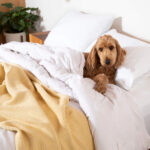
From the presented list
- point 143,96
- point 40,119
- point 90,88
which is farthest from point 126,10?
point 40,119

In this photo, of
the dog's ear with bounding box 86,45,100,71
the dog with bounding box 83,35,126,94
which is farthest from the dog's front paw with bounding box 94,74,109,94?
the dog's ear with bounding box 86,45,100,71

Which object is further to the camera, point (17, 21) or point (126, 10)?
point (17, 21)

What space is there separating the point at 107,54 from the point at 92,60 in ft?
0.40

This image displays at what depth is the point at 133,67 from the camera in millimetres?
1547

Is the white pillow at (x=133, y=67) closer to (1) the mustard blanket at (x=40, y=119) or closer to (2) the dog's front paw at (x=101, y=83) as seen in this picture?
(2) the dog's front paw at (x=101, y=83)

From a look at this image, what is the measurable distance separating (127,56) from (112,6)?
728mm

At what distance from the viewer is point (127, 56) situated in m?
1.62

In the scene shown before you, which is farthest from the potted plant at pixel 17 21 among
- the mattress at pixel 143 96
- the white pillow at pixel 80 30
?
the mattress at pixel 143 96

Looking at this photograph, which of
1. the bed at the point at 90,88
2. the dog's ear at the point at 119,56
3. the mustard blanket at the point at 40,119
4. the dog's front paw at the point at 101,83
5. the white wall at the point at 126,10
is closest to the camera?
the mustard blanket at the point at 40,119

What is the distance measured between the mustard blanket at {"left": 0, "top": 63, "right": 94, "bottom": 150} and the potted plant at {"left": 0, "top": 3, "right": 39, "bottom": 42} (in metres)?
1.94

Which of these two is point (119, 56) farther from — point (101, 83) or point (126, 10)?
point (126, 10)

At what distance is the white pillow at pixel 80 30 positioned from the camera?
2.07 m

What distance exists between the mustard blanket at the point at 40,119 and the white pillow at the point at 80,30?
30.3 inches

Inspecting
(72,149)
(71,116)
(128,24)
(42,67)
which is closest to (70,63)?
(42,67)
